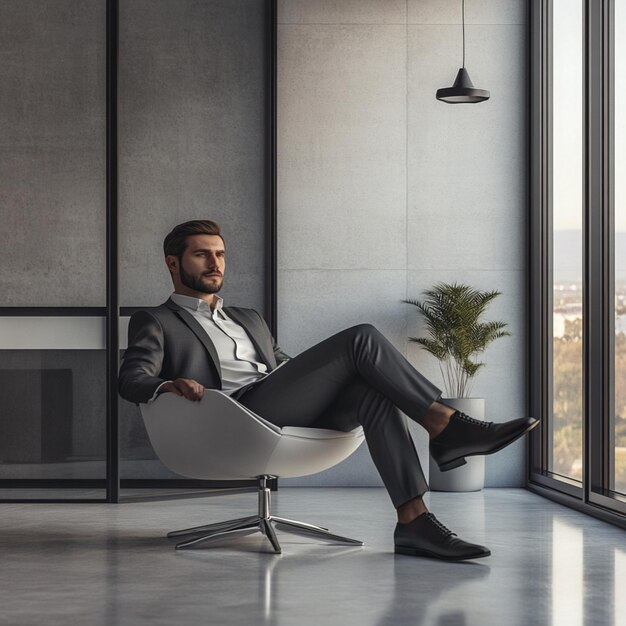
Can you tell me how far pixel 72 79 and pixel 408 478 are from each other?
3.01 meters

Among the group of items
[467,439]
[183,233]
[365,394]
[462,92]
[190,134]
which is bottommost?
[467,439]

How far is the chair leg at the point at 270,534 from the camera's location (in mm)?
3513

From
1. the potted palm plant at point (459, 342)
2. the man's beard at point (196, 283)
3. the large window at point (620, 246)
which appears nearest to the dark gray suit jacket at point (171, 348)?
the man's beard at point (196, 283)

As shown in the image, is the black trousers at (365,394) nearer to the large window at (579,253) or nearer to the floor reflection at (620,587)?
the floor reflection at (620,587)

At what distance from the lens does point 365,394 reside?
3434mm

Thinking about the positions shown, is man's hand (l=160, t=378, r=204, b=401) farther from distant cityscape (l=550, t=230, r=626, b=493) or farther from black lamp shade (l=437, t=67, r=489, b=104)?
black lamp shade (l=437, t=67, r=489, b=104)

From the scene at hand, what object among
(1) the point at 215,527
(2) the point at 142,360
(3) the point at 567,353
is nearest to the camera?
(2) the point at 142,360

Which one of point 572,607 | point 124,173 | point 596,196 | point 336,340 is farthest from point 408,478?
point 124,173

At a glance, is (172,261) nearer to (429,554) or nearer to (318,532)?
(318,532)

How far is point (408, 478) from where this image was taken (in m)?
3.38

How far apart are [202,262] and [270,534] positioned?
106cm

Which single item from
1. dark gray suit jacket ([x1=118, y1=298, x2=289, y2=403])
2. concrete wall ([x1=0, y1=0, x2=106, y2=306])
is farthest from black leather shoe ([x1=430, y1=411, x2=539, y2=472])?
concrete wall ([x1=0, y1=0, x2=106, y2=306])

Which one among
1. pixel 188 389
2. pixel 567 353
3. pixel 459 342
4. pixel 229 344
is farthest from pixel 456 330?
pixel 188 389

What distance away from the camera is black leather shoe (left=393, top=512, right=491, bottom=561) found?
3299 mm
